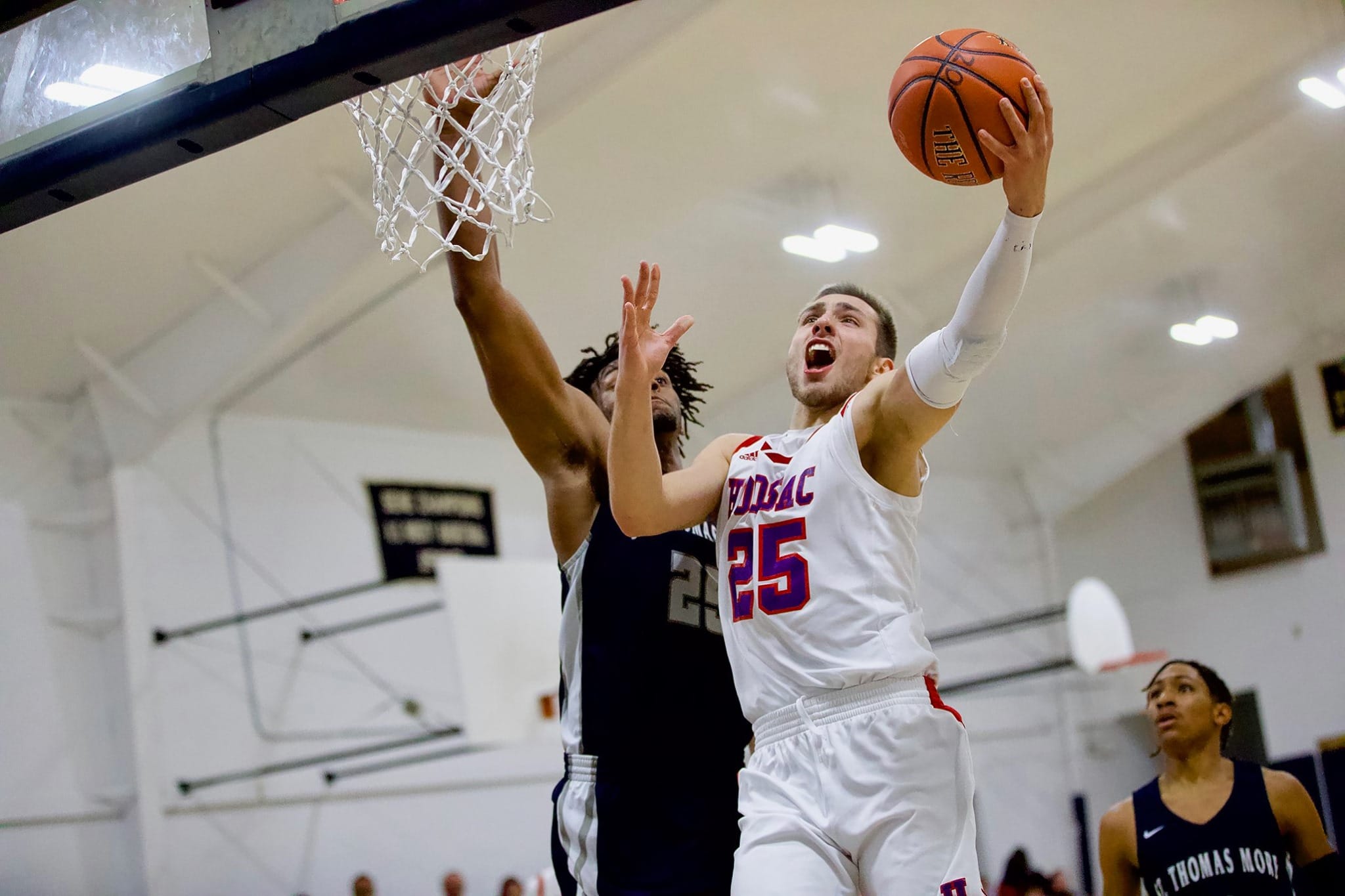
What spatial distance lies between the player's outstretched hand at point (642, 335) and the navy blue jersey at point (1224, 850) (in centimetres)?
303

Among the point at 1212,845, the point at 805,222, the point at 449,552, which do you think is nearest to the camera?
the point at 1212,845

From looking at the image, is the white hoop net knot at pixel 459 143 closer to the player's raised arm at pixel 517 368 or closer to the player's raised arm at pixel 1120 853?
the player's raised arm at pixel 517 368

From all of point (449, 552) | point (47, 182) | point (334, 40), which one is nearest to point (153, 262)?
point (449, 552)

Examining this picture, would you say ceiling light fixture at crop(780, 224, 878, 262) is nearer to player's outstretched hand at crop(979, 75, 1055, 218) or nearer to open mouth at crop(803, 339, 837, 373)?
open mouth at crop(803, 339, 837, 373)

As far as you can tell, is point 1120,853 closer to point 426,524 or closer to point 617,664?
point 617,664

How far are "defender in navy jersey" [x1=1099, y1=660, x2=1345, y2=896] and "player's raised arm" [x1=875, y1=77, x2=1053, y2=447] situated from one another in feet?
8.90

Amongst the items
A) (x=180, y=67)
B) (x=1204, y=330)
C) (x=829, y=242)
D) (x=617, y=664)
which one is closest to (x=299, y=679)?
(x=829, y=242)

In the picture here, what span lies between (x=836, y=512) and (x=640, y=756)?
84 cm

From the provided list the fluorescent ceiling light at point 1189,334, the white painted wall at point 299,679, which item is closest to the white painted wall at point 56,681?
the white painted wall at point 299,679

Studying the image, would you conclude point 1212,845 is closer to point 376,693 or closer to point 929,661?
point 929,661

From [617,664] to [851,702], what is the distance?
2.45ft

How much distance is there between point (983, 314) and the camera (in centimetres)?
272

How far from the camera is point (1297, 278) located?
14023mm

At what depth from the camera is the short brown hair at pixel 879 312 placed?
3.48m
